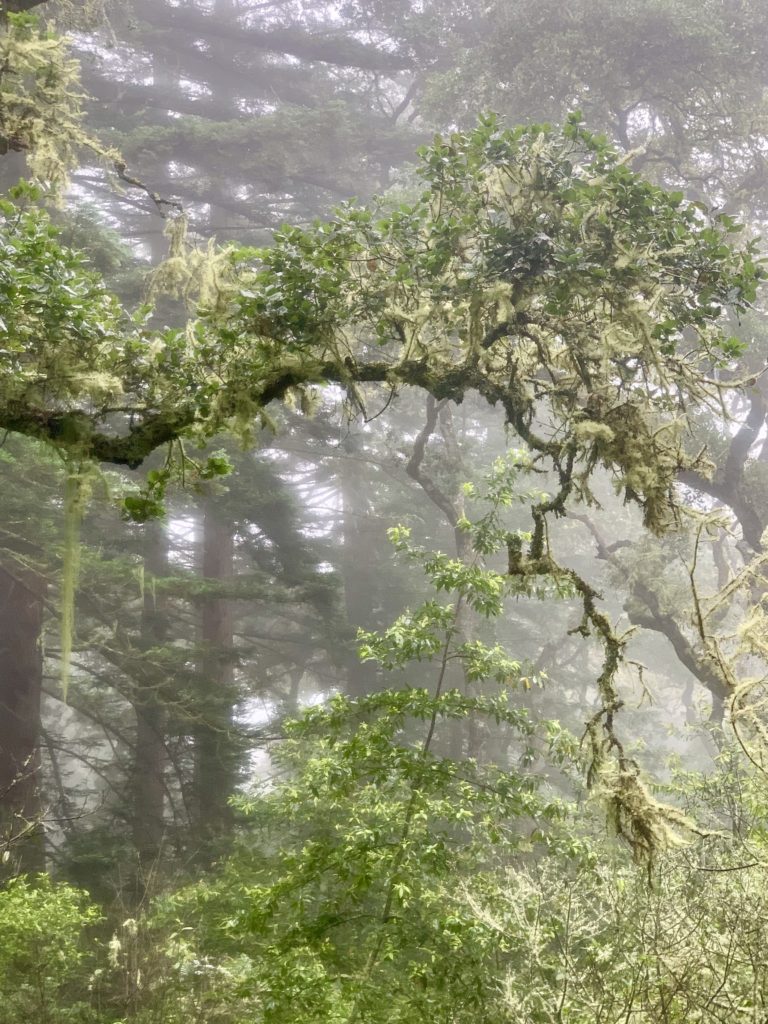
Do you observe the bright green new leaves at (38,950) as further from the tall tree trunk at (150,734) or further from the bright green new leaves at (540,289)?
the bright green new leaves at (540,289)

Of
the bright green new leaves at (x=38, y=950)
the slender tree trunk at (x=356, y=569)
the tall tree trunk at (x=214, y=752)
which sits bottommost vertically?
the slender tree trunk at (x=356, y=569)

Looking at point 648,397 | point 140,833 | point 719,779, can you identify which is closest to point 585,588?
point 648,397

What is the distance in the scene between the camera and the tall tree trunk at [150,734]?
11.1 metres

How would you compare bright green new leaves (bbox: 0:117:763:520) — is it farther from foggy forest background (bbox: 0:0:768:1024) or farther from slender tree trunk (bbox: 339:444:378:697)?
slender tree trunk (bbox: 339:444:378:697)

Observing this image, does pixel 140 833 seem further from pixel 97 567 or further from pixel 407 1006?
pixel 407 1006

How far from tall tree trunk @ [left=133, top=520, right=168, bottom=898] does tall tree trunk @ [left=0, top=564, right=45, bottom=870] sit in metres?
1.42

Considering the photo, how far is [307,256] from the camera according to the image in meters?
4.84

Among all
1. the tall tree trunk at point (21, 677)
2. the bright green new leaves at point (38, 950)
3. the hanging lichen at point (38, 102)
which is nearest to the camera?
the hanging lichen at point (38, 102)

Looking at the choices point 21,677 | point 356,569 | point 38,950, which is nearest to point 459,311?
point 38,950

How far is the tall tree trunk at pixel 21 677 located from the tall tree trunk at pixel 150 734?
56.1 inches

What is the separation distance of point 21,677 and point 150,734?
7.98 feet

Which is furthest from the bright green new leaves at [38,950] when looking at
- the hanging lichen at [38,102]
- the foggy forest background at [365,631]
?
the hanging lichen at [38,102]

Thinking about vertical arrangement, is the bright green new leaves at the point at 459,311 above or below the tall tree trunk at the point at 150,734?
above

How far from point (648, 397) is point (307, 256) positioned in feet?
7.52
